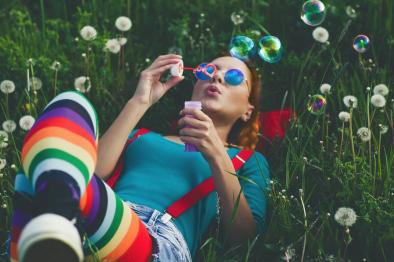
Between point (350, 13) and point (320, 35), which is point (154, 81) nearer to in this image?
point (320, 35)

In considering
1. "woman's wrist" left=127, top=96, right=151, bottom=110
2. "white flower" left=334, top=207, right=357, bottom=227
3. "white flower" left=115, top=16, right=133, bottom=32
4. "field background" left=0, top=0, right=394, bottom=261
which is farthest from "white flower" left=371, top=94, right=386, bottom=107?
"white flower" left=115, top=16, right=133, bottom=32

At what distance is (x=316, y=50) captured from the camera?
3631mm

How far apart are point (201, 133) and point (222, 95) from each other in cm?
40

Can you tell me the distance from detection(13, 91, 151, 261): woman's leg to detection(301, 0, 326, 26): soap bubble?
115cm

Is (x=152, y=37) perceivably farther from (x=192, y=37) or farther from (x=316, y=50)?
(x=316, y=50)

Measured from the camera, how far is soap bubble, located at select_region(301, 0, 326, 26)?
294 centimetres

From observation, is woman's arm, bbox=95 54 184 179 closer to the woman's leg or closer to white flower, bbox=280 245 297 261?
the woman's leg

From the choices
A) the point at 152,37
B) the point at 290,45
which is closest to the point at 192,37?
the point at 152,37

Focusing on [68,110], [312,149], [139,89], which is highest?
[68,110]

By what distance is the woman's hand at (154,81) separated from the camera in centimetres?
279

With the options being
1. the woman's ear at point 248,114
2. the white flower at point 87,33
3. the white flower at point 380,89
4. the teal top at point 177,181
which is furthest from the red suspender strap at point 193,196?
the white flower at point 87,33

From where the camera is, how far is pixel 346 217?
232cm

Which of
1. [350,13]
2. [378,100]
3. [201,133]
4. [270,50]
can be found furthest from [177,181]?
[350,13]

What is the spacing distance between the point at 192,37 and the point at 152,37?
242 millimetres
